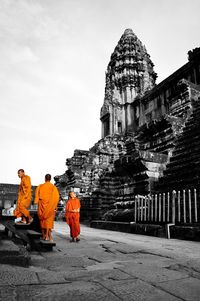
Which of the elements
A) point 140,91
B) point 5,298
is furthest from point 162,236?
point 140,91

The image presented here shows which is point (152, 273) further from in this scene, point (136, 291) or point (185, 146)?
point (185, 146)

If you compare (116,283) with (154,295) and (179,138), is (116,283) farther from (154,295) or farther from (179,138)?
(179,138)

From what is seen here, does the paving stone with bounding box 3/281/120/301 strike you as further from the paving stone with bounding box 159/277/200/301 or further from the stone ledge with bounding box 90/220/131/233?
the stone ledge with bounding box 90/220/131/233

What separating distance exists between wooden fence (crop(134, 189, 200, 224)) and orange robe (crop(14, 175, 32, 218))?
3.30 meters

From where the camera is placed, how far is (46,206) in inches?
191

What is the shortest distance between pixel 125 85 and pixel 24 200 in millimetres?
24310

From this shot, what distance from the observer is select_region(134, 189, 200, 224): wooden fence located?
5.89 meters

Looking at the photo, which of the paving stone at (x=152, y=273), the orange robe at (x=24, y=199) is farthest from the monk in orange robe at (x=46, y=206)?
the paving stone at (x=152, y=273)

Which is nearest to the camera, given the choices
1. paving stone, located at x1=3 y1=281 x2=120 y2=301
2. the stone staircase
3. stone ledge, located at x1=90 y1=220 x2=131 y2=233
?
paving stone, located at x1=3 y1=281 x2=120 y2=301

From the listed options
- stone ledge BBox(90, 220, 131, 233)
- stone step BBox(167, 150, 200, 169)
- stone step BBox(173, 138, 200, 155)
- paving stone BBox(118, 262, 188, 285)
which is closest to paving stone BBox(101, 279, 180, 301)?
paving stone BBox(118, 262, 188, 285)

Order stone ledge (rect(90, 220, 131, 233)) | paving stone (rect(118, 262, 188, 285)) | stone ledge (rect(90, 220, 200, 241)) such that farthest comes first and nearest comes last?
stone ledge (rect(90, 220, 131, 233))
stone ledge (rect(90, 220, 200, 241))
paving stone (rect(118, 262, 188, 285))

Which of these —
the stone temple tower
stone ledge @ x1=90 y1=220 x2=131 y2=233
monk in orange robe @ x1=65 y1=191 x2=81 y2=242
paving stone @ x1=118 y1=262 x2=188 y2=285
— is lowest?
stone ledge @ x1=90 y1=220 x2=131 y2=233

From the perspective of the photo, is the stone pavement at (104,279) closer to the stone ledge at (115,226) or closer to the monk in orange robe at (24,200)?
the monk in orange robe at (24,200)

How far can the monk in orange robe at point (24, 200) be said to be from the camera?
5.62m
